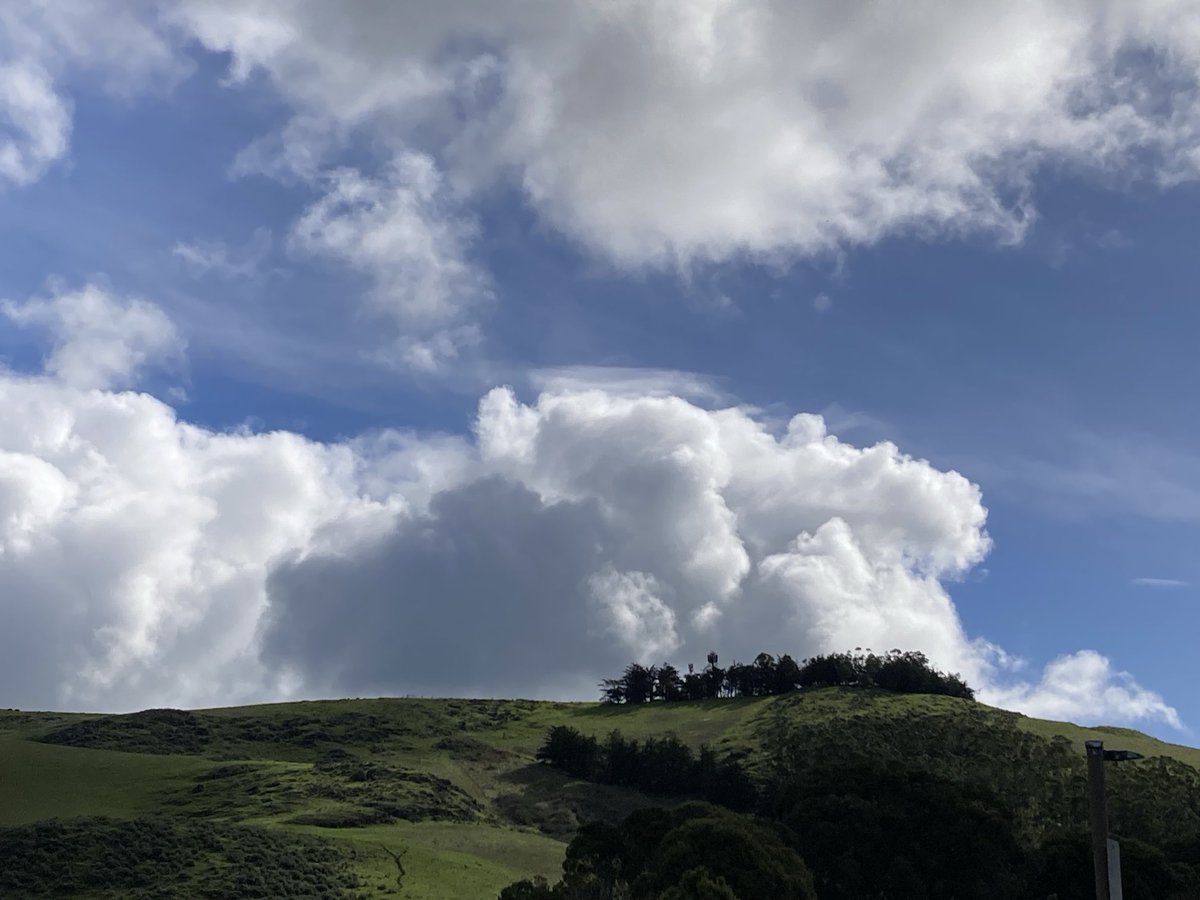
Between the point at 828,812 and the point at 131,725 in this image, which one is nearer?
the point at 828,812

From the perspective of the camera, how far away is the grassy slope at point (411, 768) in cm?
6831

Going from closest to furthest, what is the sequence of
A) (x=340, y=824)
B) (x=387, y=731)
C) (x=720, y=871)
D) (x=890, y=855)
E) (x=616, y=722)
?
1. (x=720, y=871)
2. (x=890, y=855)
3. (x=340, y=824)
4. (x=387, y=731)
5. (x=616, y=722)

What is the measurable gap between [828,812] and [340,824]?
3267 centimetres

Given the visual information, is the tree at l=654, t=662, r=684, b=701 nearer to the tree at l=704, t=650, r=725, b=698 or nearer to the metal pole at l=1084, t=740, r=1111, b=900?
A: the tree at l=704, t=650, r=725, b=698

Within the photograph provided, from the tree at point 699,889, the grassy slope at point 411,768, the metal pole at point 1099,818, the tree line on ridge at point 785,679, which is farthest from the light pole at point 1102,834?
the tree line on ridge at point 785,679

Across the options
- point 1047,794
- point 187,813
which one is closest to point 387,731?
point 187,813

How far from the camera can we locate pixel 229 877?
54.3 metres

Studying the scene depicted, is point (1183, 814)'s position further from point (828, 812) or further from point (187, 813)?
point (187, 813)

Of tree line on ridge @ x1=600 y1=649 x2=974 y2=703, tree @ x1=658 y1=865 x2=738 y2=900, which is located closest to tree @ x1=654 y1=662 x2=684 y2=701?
tree line on ridge @ x1=600 y1=649 x2=974 y2=703

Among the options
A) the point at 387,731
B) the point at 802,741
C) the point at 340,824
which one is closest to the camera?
the point at 340,824

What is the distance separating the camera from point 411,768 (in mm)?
100500

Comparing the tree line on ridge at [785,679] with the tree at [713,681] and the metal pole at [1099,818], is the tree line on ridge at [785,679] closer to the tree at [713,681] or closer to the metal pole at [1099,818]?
the tree at [713,681]

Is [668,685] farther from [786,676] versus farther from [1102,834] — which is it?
[1102,834]

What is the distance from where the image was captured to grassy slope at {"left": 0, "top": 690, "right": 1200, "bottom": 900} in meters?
68.3
